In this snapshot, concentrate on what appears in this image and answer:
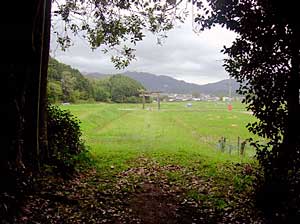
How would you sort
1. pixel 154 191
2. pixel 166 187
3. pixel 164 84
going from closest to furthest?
pixel 154 191, pixel 166 187, pixel 164 84

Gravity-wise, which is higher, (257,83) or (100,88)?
(100,88)

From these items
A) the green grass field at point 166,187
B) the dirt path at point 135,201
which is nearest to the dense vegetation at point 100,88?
the green grass field at point 166,187

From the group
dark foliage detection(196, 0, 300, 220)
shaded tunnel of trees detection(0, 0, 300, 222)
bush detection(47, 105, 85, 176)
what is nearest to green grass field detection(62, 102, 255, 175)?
bush detection(47, 105, 85, 176)

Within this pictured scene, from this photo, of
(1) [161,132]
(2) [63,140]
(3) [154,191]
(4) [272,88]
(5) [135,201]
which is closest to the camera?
(4) [272,88]

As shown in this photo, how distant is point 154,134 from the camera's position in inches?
1042

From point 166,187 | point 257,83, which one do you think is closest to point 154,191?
point 166,187

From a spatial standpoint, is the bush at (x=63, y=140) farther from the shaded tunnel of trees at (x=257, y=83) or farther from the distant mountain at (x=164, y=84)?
the distant mountain at (x=164, y=84)

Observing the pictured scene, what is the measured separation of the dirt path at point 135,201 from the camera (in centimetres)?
643

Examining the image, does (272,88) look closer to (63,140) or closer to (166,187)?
(166,187)

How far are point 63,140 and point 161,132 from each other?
54.9 feet

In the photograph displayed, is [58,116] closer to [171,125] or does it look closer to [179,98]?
[171,125]

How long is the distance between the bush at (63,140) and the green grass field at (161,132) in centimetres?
114

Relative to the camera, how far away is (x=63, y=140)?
11.3 meters

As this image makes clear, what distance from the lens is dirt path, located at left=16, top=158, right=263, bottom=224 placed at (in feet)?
21.1
